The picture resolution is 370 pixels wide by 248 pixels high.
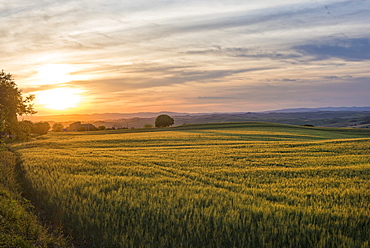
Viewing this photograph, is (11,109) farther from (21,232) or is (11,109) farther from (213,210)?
(213,210)

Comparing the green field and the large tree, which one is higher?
the large tree

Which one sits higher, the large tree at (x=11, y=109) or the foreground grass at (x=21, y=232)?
the large tree at (x=11, y=109)

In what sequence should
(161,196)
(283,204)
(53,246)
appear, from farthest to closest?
(161,196)
(283,204)
(53,246)

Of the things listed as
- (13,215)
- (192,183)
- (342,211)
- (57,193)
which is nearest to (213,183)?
(192,183)

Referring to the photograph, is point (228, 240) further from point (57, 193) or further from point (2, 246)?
point (57, 193)

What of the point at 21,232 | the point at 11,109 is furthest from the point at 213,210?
the point at 11,109

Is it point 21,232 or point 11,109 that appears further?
point 11,109

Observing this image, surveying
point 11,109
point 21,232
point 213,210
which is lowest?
point 21,232

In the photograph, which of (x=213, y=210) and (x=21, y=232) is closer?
(x=21, y=232)

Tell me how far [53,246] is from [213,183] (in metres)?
6.82

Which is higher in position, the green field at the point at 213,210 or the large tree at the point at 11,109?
the large tree at the point at 11,109

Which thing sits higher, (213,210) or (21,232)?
(213,210)

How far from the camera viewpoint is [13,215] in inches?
328

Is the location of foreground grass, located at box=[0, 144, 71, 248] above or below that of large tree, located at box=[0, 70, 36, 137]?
below
